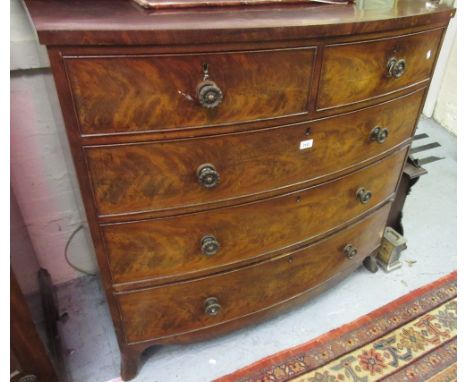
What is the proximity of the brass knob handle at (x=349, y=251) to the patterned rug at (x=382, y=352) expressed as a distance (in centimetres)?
27

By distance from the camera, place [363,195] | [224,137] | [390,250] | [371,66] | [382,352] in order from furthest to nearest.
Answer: [390,250]
[382,352]
[363,195]
[371,66]
[224,137]

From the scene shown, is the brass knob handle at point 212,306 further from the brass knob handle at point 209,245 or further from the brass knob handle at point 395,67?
the brass knob handle at point 395,67

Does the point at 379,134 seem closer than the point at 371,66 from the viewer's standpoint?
No

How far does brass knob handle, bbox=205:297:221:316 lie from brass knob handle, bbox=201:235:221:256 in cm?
18

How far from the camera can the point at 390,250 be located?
60.4 inches

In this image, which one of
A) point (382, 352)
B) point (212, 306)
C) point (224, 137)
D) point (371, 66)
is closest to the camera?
point (224, 137)

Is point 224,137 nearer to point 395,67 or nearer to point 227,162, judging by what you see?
point 227,162

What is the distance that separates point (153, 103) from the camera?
73 centimetres

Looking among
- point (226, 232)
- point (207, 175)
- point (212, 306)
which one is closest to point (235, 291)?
point (212, 306)

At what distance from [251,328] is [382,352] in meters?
0.45

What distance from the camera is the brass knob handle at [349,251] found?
1274 millimetres

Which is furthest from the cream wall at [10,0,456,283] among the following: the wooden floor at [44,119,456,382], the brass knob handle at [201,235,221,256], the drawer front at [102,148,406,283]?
the brass knob handle at [201,235,221,256]
